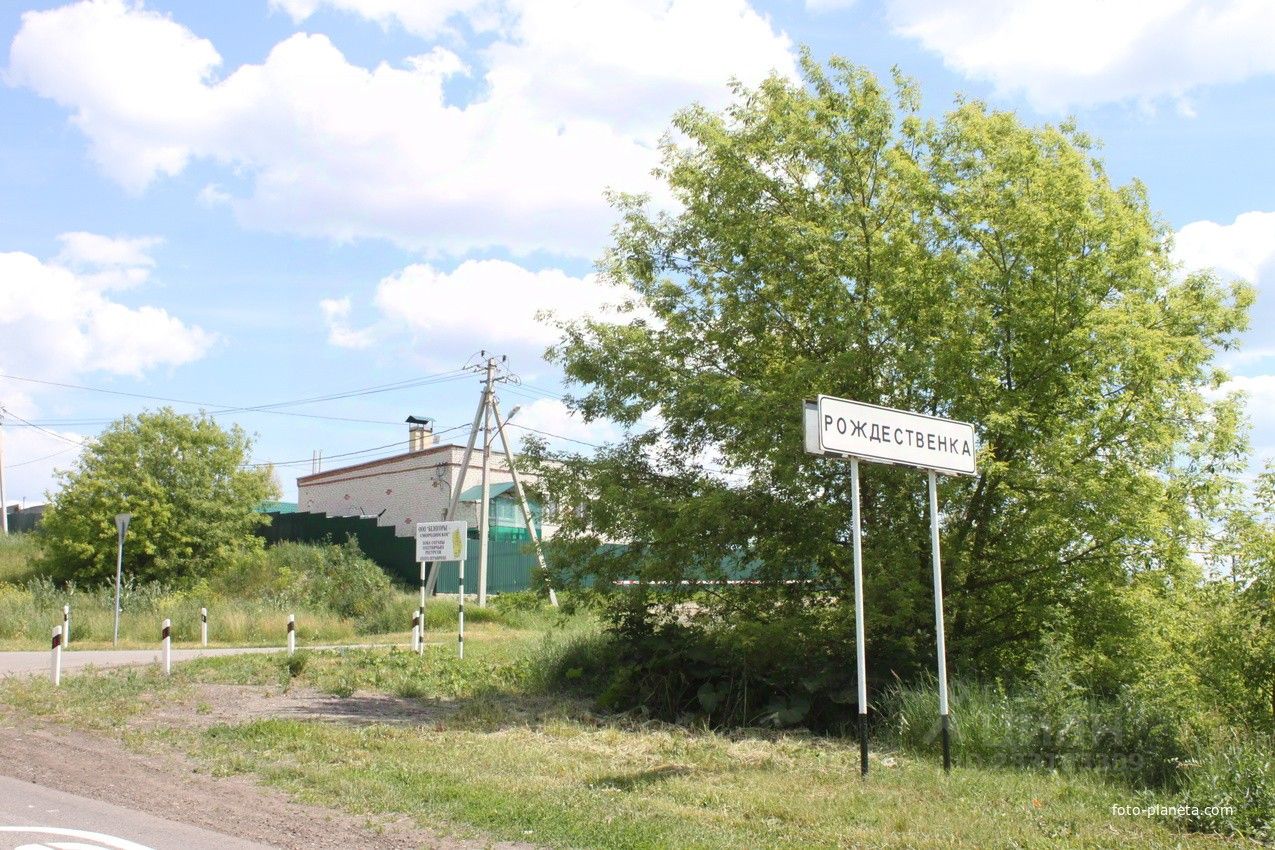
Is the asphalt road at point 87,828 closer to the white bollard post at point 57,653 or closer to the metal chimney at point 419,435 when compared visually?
the white bollard post at point 57,653

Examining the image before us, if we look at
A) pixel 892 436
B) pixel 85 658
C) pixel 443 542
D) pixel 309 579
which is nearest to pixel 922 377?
pixel 892 436

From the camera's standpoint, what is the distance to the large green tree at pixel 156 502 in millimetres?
33094

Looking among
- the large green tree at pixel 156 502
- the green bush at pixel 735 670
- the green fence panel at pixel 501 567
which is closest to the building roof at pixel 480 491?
the green fence panel at pixel 501 567

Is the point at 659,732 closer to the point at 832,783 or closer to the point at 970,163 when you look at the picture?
the point at 832,783

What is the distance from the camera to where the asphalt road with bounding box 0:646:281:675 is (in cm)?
1812

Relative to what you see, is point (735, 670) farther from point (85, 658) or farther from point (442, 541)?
point (85, 658)

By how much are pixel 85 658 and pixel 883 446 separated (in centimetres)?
1757

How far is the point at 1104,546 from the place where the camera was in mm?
12453

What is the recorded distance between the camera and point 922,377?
42.2 ft

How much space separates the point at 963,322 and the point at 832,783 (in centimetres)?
649

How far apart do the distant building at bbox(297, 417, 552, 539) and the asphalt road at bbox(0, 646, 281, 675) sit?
21.9 m

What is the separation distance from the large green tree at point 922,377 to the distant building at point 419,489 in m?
30.7

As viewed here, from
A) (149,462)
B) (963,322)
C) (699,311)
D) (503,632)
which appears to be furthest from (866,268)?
(149,462)

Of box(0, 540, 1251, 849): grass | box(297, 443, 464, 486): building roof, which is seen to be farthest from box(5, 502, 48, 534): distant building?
box(0, 540, 1251, 849): grass
